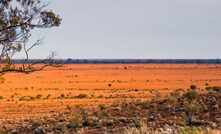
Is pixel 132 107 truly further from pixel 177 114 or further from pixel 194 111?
pixel 194 111

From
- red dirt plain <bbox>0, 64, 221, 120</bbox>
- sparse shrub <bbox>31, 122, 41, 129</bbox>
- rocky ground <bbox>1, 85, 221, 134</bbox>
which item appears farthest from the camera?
red dirt plain <bbox>0, 64, 221, 120</bbox>

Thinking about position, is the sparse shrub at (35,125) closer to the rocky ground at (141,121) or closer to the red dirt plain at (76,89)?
the rocky ground at (141,121)

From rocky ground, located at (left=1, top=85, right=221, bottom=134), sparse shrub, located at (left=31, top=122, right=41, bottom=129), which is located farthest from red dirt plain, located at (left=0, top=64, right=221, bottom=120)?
rocky ground, located at (left=1, top=85, right=221, bottom=134)

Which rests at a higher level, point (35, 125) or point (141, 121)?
point (141, 121)

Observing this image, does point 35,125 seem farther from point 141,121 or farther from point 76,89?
point 76,89

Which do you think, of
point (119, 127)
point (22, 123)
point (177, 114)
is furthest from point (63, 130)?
point (177, 114)

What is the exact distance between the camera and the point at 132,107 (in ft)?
55.3

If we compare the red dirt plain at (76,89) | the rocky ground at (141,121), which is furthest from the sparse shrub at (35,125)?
the red dirt plain at (76,89)

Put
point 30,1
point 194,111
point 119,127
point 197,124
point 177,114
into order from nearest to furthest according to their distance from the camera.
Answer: point 197,124 → point 119,127 → point 194,111 → point 177,114 → point 30,1

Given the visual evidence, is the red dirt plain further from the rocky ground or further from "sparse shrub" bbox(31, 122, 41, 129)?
the rocky ground

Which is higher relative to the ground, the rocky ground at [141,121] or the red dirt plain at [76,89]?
the rocky ground at [141,121]

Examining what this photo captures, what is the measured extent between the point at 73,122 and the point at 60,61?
348 centimetres

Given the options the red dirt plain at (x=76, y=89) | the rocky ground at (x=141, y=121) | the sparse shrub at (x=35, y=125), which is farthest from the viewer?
the red dirt plain at (x=76, y=89)

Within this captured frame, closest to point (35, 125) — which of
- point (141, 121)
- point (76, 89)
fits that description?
point (141, 121)
